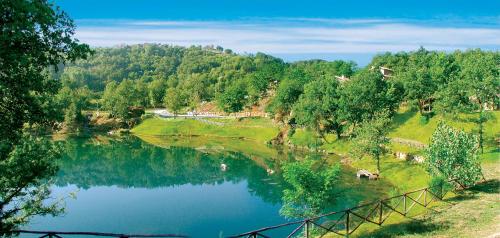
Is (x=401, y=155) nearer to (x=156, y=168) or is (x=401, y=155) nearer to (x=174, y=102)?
(x=156, y=168)

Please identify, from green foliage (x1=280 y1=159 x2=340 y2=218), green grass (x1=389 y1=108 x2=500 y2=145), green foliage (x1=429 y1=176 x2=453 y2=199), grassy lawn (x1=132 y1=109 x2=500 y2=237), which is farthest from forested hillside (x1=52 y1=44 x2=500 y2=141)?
green foliage (x1=429 y1=176 x2=453 y2=199)

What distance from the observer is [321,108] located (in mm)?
79750

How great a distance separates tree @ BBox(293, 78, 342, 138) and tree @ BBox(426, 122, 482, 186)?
137 ft

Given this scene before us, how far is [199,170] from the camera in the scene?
76.4m

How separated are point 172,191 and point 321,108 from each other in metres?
32.3

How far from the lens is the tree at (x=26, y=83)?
14617mm

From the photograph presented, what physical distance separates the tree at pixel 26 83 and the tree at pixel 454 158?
97.2 ft

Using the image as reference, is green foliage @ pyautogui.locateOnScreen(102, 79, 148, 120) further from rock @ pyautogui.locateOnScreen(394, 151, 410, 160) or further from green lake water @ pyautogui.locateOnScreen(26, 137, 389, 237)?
rock @ pyautogui.locateOnScreen(394, 151, 410, 160)

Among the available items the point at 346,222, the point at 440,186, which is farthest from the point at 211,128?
the point at 346,222

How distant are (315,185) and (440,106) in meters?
39.0

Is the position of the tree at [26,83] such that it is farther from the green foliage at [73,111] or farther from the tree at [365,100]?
the green foliage at [73,111]

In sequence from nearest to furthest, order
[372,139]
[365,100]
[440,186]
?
[440,186] → [372,139] → [365,100]

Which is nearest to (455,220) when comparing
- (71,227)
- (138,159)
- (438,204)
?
(438,204)

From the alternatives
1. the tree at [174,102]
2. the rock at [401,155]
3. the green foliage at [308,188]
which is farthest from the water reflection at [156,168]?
the tree at [174,102]
